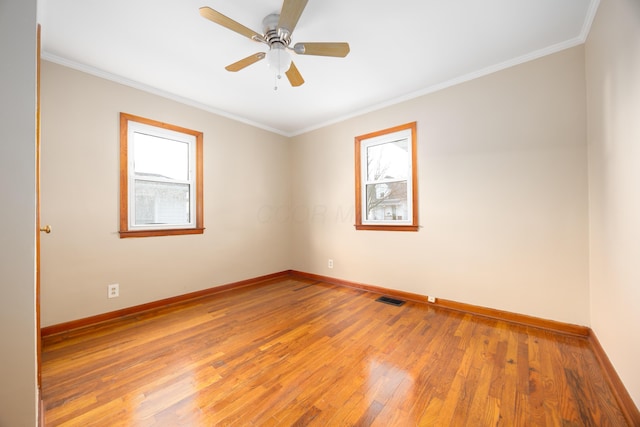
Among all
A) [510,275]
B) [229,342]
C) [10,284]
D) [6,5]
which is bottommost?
[229,342]

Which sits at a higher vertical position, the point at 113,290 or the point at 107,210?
the point at 107,210

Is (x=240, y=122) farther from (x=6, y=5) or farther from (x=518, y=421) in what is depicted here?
(x=518, y=421)

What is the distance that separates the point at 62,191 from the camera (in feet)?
7.64

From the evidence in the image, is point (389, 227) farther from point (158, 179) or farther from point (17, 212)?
point (17, 212)

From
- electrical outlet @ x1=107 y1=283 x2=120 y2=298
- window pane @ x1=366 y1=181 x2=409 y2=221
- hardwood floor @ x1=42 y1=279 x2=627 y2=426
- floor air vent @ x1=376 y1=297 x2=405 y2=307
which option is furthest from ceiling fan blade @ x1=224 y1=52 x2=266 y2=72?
floor air vent @ x1=376 y1=297 x2=405 y2=307

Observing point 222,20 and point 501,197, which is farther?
point 501,197

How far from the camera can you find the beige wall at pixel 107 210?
2295mm

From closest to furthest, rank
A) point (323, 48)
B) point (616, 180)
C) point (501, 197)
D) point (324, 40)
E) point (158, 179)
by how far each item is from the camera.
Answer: point (616, 180) < point (323, 48) < point (324, 40) < point (501, 197) < point (158, 179)

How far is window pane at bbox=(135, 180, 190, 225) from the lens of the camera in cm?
286

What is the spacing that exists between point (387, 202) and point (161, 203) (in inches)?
114

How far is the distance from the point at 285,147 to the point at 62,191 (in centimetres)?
302

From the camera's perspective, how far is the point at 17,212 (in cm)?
87

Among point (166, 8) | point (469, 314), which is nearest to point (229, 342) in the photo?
point (469, 314)

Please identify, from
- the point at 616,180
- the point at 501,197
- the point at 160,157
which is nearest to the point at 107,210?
the point at 160,157
